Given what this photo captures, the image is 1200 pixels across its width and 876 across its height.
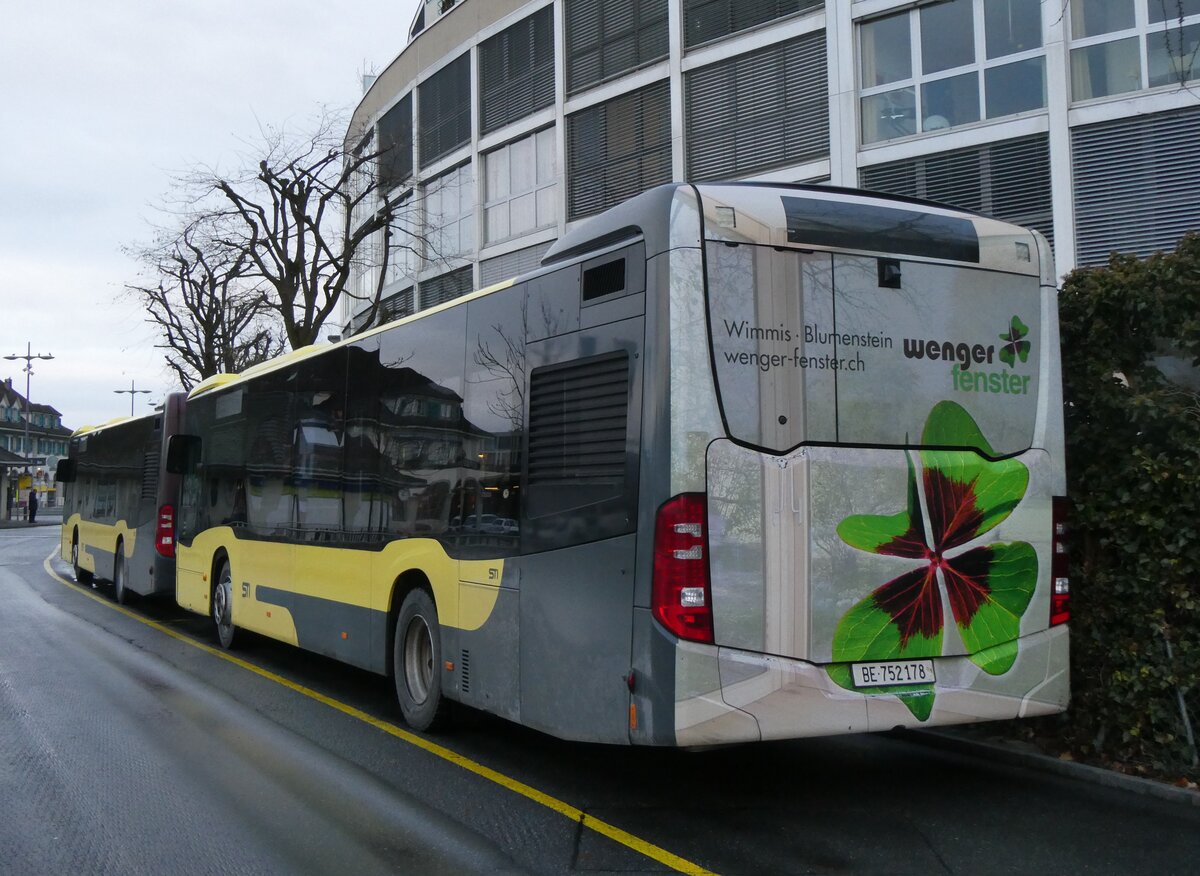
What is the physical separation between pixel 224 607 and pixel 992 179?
44.0ft

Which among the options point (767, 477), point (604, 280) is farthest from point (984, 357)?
point (604, 280)

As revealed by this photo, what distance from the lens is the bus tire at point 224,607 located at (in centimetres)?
1248

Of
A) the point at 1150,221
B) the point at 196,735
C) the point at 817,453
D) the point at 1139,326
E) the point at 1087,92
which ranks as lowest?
the point at 196,735

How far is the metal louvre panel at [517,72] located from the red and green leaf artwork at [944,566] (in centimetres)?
2126

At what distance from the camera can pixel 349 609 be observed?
29.8 ft

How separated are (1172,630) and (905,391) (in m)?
2.25

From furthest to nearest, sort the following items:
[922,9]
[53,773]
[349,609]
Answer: [922,9]
[349,609]
[53,773]

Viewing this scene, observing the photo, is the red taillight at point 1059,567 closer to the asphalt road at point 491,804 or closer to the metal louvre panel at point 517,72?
the asphalt road at point 491,804

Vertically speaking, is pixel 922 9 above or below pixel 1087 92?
above

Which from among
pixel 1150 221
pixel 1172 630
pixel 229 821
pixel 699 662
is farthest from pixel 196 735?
pixel 1150 221

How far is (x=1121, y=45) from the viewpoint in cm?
1695

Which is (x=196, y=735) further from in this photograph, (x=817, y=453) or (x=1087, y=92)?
(x=1087, y=92)

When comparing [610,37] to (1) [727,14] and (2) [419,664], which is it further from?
(2) [419,664]

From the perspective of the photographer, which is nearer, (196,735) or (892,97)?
(196,735)
